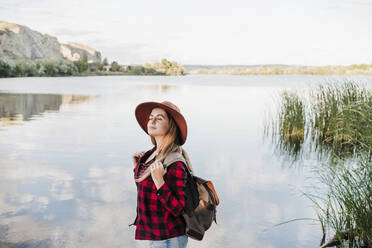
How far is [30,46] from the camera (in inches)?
2776

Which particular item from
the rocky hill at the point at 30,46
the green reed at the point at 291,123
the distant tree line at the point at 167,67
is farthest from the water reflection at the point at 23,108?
the distant tree line at the point at 167,67

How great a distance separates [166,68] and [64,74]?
975 inches

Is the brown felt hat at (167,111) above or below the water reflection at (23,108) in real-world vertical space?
above

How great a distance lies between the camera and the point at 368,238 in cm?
300

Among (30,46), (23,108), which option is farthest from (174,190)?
(30,46)

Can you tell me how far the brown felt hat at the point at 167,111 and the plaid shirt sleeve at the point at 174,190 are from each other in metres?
0.23

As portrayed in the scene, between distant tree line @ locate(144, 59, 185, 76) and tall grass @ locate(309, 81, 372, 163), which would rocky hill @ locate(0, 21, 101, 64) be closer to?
distant tree line @ locate(144, 59, 185, 76)

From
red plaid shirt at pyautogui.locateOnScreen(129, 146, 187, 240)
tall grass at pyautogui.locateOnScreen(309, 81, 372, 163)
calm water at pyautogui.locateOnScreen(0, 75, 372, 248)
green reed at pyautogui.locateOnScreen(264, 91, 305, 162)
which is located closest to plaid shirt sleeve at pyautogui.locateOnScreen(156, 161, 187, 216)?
red plaid shirt at pyautogui.locateOnScreen(129, 146, 187, 240)

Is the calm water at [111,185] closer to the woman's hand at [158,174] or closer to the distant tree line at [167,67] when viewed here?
the woman's hand at [158,174]

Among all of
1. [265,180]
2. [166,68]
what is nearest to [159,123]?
[265,180]

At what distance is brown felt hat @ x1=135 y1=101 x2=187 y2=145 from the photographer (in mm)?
1945

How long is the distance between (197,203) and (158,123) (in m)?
0.41

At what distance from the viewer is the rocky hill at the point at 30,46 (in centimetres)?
5788

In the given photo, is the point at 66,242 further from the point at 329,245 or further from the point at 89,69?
the point at 89,69
